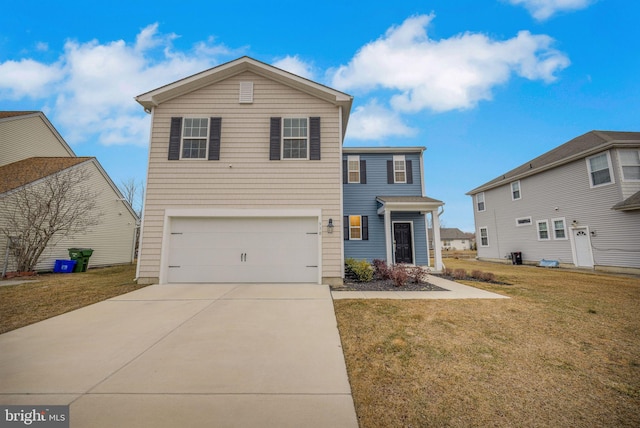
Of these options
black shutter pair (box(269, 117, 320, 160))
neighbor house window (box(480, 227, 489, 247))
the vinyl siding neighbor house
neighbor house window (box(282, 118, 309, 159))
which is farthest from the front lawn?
neighbor house window (box(480, 227, 489, 247))

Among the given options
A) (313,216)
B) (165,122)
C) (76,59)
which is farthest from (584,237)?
(76,59)

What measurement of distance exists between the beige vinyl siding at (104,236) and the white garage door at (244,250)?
8912 mm

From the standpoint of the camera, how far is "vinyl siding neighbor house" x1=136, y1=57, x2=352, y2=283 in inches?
299

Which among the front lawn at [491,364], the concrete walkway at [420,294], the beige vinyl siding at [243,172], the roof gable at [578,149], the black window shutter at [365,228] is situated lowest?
the front lawn at [491,364]

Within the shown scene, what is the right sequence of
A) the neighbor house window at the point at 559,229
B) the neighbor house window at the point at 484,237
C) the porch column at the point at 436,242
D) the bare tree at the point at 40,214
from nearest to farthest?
1. the bare tree at the point at 40,214
2. the porch column at the point at 436,242
3. the neighbor house window at the point at 559,229
4. the neighbor house window at the point at 484,237

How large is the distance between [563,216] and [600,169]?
291 centimetres

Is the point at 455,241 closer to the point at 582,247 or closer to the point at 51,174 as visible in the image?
the point at 582,247

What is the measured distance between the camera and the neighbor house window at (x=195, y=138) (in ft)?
26.4

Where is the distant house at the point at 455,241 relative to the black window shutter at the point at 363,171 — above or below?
below

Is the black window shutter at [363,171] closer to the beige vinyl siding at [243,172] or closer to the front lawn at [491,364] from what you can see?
the beige vinyl siding at [243,172]

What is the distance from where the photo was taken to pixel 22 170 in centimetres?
1220

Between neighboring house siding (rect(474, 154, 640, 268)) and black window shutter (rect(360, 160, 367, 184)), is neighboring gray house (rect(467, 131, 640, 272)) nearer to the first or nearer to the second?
neighboring house siding (rect(474, 154, 640, 268))

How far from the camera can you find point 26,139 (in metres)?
14.6

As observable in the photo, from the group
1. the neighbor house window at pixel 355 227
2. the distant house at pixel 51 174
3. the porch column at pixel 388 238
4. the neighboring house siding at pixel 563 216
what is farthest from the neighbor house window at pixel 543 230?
the distant house at pixel 51 174
